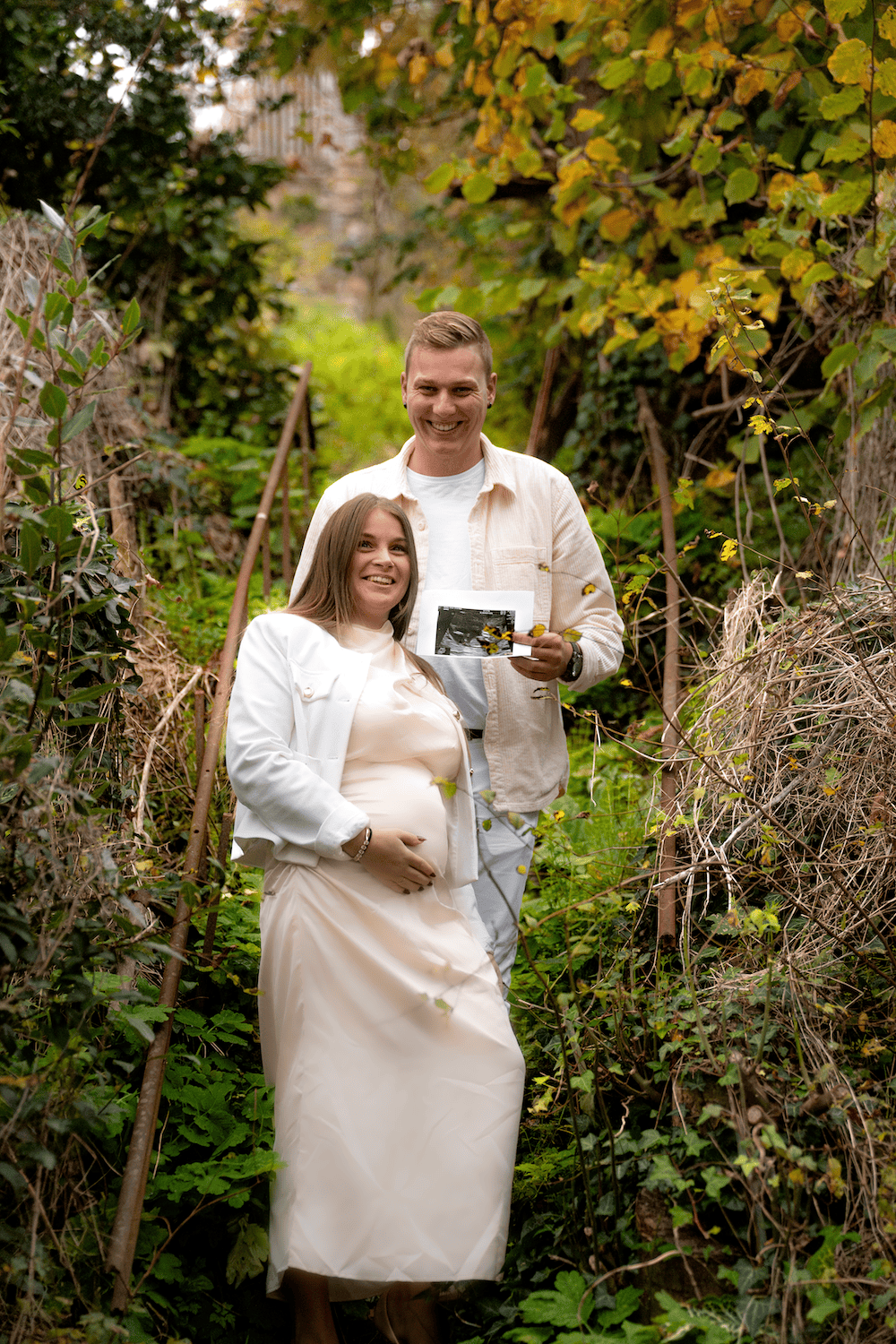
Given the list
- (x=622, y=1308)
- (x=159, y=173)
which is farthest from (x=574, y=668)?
(x=159, y=173)

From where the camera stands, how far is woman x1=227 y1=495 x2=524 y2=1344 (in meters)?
2.33

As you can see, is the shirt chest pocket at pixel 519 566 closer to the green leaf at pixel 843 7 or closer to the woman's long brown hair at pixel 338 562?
the woman's long brown hair at pixel 338 562

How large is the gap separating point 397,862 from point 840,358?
268 centimetres

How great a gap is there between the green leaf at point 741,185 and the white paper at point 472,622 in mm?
2535

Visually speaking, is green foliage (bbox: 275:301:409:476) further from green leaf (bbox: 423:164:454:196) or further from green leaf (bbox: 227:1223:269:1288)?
green leaf (bbox: 227:1223:269:1288)

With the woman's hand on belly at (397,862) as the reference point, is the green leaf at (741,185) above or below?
Answer: above

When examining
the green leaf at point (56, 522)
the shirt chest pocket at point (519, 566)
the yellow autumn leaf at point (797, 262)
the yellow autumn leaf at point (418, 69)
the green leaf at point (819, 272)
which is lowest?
the shirt chest pocket at point (519, 566)

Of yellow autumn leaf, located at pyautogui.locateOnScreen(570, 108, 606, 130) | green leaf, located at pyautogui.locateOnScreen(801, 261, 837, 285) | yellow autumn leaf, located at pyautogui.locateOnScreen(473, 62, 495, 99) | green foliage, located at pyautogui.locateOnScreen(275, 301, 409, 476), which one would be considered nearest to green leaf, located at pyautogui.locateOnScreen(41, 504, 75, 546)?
green leaf, located at pyautogui.locateOnScreen(801, 261, 837, 285)

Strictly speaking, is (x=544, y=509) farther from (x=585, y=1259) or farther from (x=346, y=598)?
(x=585, y=1259)

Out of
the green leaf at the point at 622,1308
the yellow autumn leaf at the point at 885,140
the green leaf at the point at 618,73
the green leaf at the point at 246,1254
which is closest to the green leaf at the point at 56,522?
the green leaf at the point at 246,1254

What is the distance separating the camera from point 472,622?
9.48ft

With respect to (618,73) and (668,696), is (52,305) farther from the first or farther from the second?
(618,73)

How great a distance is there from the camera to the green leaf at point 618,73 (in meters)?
4.56

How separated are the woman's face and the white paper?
0.13 m
